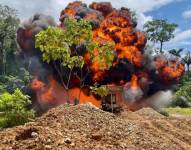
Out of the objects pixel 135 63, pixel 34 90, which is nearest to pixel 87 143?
pixel 34 90

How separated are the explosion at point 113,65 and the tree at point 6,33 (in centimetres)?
1871

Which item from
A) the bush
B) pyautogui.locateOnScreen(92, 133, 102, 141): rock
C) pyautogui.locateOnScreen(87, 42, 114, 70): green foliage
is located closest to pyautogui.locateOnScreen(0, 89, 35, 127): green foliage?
pyautogui.locateOnScreen(87, 42, 114, 70): green foliage

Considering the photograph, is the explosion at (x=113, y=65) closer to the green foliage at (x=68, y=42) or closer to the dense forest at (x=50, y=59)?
the dense forest at (x=50, y=59)

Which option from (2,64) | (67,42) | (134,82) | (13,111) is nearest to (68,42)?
(67,42)

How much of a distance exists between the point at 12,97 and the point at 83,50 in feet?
50.0

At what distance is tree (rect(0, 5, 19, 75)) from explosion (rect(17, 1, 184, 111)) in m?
18.7

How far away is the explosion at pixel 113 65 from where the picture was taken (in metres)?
44.8

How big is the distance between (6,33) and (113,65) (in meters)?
26.7

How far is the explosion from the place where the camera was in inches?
1763

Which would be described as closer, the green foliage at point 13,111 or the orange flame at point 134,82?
the green foliage at point 13,111

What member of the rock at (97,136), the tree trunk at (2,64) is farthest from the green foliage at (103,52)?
the tree trunk at (2,64)

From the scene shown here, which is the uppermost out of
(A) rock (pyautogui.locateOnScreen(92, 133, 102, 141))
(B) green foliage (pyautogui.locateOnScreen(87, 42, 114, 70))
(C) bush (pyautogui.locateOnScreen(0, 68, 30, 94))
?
(B) green foliage (pyautogui.locateOnScreen(87, 42, 114, 70))

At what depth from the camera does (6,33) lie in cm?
6731

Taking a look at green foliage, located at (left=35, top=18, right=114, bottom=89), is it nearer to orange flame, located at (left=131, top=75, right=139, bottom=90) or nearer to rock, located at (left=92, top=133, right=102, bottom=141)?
orange flame, located at (left=131, top=75, right=139, bottom=90)
